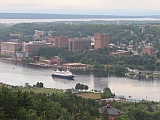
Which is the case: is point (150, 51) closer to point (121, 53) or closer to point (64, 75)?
point (121, 53)

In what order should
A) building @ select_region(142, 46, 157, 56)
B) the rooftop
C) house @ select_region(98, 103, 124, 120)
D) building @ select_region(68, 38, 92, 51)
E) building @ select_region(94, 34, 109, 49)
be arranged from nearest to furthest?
house @ select_region(98, 103, 124, 120)
the rooftop
building @ select_region(142, 46, 157, 56)
building @ select_region(68, 38, 92, 51)
building @ select_region(94, 34, 109, 49)

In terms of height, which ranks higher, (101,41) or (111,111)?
(111,111)

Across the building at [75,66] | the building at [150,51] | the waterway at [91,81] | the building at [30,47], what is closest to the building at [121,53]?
the building at [150,51]

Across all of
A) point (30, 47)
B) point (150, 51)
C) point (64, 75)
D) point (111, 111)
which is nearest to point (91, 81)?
point (64, 75)

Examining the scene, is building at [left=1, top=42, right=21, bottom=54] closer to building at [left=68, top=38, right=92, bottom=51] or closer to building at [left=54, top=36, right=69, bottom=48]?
building at [left=54, top=36, right=69, bottom=48]

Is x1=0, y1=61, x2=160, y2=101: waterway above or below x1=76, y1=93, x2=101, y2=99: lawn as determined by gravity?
below

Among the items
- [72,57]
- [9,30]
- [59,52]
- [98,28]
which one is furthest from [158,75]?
[9,30]

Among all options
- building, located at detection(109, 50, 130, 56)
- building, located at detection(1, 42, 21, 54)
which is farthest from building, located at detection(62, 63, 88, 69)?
building, located at detection(1, 42, 21, 54)

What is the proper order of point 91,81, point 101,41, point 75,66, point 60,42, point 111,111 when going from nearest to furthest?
point 111,111 < point 91,81 < point 75,66 < point 101,41 < point 60,42

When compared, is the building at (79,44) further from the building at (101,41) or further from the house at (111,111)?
the house at (111,111)
